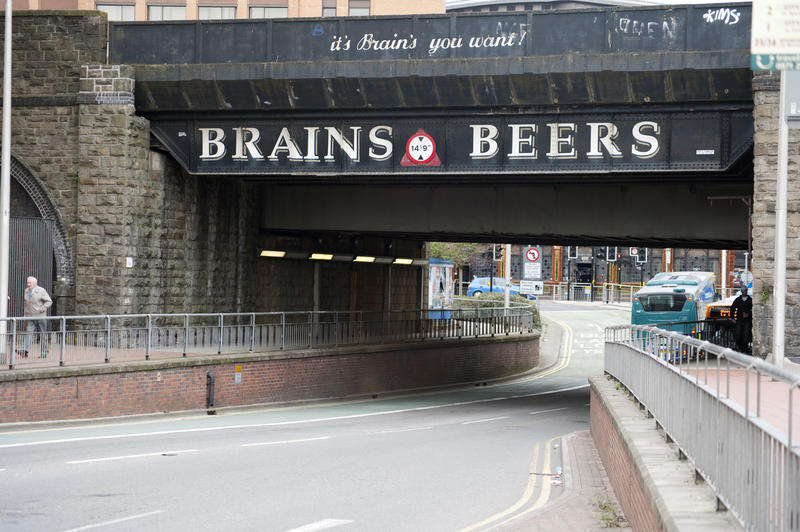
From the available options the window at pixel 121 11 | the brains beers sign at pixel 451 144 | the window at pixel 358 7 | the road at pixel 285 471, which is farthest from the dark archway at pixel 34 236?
the window at pixel 121 11

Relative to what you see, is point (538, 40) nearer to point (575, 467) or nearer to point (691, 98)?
point (691, 98)

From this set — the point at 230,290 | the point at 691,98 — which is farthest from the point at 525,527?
the point at 230,290

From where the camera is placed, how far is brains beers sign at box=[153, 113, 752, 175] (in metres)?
23.9

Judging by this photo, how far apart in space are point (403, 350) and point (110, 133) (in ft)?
39.4

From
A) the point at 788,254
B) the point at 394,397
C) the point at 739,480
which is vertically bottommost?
the point at 394,397

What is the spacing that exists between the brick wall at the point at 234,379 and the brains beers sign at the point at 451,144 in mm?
5117

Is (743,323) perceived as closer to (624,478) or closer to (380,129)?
(380,129)

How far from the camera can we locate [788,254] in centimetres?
2125

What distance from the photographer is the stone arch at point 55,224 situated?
2650 centimetres

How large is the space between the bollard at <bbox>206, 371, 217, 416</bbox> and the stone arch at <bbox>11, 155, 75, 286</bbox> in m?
4.71

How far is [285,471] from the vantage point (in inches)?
599

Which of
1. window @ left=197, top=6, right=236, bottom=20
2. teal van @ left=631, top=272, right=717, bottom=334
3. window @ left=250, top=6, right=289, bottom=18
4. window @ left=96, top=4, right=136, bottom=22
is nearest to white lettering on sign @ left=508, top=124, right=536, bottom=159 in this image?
Answer: teal van @ left=631, top=272, right=717, bottom=334

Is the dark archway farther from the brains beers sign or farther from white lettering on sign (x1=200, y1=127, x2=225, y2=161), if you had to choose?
white lettering on sign (x1=200, y1=127, x2=225, y2=161)

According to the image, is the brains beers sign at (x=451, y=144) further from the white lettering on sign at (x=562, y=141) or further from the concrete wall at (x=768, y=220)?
the concrete wall at (x=768, y=220)
